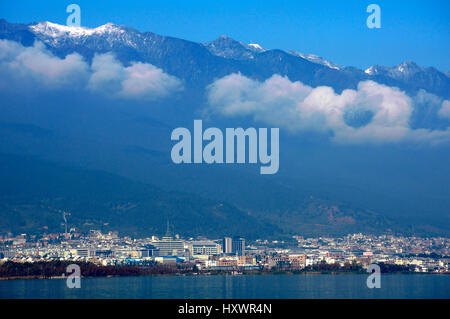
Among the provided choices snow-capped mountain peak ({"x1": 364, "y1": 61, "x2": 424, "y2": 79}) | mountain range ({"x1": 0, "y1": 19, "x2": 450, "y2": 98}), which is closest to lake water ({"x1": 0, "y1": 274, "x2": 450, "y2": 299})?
mountain range ({"x1": 0, "y1": 19, "x2": 450, "y2": 98})

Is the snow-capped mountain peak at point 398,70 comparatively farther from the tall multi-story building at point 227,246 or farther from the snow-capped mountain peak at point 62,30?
the tall multi-story building at point 227,246

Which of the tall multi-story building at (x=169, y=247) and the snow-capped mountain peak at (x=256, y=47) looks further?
the snow-capped mountain peak at (x=256, y=47)

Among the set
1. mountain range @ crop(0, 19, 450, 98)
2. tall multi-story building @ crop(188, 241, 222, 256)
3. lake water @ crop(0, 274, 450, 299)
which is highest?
mountain range @ crop(0, 19, 450, 98)

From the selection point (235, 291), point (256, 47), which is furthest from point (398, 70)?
point (235, 291)

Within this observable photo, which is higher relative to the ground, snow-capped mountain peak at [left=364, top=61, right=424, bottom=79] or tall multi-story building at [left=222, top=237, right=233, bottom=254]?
snow-capped mountain peak at [left=364, top=61, right=424, bottom=79]

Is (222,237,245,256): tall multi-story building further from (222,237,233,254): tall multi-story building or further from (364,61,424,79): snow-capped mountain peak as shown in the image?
(364,61,424,79): snow-capped mountain peak

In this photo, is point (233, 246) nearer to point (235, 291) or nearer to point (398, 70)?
point (235, 291)

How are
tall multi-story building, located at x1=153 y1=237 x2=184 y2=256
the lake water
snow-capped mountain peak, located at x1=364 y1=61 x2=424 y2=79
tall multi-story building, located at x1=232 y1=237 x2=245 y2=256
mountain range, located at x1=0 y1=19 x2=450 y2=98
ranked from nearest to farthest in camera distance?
1. the lake water
2. tall multi-story building, located at x1=153 y1=237 x2=184 y2=256
3. tall multi-story building, located at x1=232 y1=237 x2=245 y2=256
4. mountain range, located at x1=0 y1=19 x2=450 y2=98
5. snow-capped mountain peak, located at x1=364 y1=61 x2=424 y2=79

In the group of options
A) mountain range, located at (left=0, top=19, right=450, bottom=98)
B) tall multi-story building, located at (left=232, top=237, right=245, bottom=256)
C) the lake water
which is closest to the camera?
the lake water

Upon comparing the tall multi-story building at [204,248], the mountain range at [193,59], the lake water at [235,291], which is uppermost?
the mountain range at [193,59]

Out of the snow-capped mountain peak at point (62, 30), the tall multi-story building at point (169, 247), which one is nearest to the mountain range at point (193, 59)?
the snow-capped mountain peak at point (62, 30)

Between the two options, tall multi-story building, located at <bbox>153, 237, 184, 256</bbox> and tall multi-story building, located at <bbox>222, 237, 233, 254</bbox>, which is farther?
tall multi-story building, located at <bbox>222, 237, 233, 254</bbox>

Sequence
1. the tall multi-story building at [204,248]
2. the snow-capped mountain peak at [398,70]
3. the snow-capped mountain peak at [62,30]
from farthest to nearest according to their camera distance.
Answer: the snow-capped mountain peak at [398,70] < the snow-capped mountain peak at [62,30] < the tall multi-story building at [204,248]
